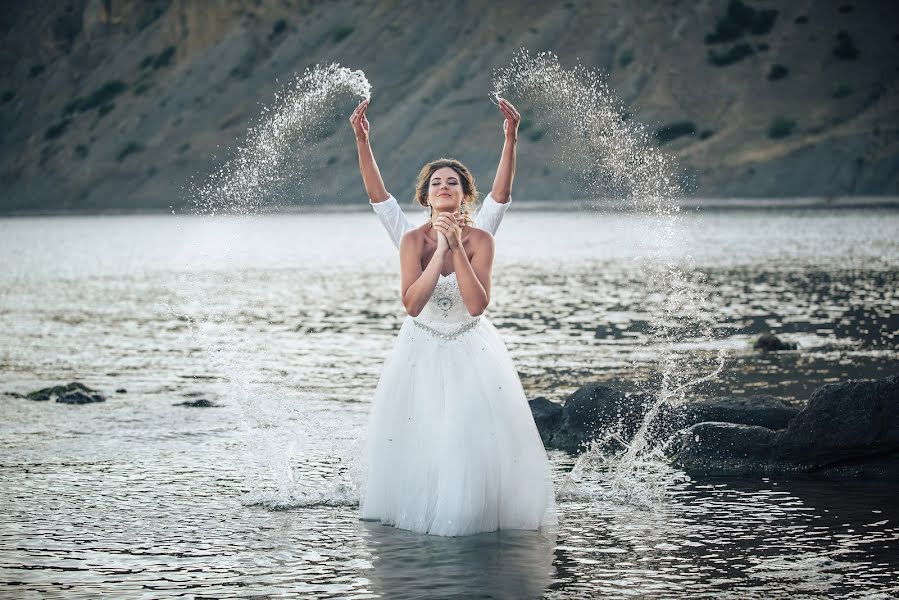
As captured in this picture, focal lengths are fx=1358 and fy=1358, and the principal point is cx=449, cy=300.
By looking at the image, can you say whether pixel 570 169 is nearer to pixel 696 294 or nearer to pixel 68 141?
pixel 68 141

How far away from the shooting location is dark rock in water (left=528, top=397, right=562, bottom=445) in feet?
44.8

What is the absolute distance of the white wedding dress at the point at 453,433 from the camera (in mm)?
9242

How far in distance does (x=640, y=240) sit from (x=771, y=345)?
4565 cm

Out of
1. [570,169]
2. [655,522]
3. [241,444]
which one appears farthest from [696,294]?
[570,169]

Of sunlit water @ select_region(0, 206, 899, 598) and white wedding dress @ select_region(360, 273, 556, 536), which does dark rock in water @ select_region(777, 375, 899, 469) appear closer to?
sunlit water @ select_region(0, 206, 899, 598)

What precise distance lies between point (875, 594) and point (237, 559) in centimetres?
402

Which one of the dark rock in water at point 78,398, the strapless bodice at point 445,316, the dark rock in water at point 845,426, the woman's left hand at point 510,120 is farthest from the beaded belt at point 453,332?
the dark rock in water at point 78,398

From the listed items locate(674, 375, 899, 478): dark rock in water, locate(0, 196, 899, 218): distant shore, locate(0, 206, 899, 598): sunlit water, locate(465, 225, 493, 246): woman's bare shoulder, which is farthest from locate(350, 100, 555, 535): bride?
locate(0, 196, 899, 218): distant shore

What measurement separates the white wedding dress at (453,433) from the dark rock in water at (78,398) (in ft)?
26.7

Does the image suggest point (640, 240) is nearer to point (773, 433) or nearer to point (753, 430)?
point (753, 430)

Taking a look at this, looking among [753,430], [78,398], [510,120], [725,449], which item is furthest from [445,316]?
[78,398]

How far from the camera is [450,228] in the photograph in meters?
9.02

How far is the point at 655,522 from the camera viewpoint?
996 centimetres

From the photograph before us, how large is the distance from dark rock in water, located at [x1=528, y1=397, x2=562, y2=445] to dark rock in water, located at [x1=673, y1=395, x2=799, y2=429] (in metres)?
1.20
